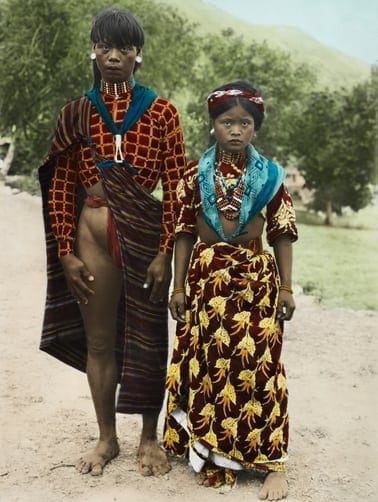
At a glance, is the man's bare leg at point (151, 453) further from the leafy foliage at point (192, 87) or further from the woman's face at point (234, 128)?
the leafy foliage at point (192, 87)

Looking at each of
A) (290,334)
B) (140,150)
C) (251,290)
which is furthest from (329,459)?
(290,334)

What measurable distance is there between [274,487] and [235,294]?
89 centimetres

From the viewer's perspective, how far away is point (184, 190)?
3410mm

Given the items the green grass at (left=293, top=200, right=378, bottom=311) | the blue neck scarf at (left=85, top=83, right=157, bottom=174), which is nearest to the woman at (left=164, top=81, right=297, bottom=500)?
the blue neck scarf at (left=85, top=83, right=157, bottom=174)

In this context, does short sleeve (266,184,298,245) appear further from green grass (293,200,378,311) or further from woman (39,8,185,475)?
green grass (293,200,378,311)

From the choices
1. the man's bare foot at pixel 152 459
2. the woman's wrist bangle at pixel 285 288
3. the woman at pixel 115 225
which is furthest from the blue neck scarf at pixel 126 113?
the man's bare foot at pixel 152 459

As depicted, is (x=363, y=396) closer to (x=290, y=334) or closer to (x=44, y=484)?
(x=290, y=334)

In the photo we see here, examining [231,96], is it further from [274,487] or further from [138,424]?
[138,424]

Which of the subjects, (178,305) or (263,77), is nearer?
(178,305)

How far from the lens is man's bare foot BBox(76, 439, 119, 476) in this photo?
11.9 feet

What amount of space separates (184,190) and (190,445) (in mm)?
1186

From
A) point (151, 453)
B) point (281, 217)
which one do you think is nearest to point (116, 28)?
point (281, 217)

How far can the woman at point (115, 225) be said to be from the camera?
337 cm

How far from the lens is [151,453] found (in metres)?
3.69
